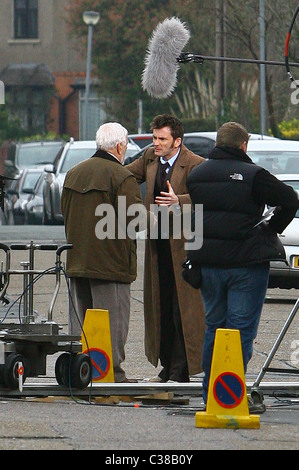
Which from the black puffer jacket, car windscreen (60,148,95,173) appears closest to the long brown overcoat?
the black puffer jacket

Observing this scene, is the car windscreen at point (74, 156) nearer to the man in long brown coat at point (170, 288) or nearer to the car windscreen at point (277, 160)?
the car windscreen at point (277, 160)

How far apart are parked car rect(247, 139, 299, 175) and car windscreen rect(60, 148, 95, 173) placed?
8.50m

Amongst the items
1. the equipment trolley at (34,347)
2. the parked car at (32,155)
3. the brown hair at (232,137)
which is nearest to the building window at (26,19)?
the parked car at (32,155)

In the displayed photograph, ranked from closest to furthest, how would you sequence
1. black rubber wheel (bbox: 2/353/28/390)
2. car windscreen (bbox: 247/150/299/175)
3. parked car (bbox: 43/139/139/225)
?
1. black rubber wheel (bbox: 2/353/28/390)
2. car windscreen (bbox: 247/150/299/175)
3. parked car (bbox: 43/139/139/225)

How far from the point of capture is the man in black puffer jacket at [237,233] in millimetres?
8555

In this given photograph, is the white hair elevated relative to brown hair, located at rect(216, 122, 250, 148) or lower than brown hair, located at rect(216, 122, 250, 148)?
lower

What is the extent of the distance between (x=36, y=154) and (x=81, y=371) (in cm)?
2894

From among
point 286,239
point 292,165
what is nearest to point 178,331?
point 286,239

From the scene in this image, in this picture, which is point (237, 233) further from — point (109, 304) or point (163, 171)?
point (163, 171)

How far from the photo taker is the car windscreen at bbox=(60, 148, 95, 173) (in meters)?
27.5

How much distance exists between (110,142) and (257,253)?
1.59 metres

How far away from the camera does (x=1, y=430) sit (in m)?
7.77

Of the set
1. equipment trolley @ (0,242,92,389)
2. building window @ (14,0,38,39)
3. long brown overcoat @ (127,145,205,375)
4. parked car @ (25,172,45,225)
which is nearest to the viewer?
equipment trolley @ (0,242,92,389)

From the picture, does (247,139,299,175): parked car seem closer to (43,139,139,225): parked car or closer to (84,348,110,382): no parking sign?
(43,139,139,225): parked car
